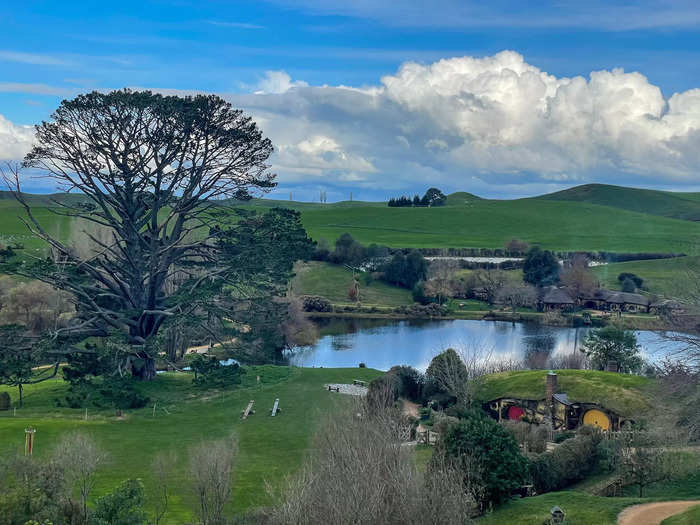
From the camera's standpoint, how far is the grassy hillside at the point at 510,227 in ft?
457

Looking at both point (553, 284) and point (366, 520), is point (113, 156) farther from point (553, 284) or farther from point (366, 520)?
point (553, 284)

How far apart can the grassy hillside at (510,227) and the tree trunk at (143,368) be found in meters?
95.7

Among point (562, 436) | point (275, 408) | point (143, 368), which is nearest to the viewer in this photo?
point (562, 436)

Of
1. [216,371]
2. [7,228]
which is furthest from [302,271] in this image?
[216,371]


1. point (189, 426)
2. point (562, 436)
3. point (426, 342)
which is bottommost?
point (426, 342)

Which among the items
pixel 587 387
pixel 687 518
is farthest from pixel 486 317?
pixel 687 518

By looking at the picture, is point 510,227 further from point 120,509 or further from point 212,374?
point 120,509

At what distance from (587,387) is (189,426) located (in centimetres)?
2315

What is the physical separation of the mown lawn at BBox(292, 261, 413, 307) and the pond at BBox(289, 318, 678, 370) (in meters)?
10.5

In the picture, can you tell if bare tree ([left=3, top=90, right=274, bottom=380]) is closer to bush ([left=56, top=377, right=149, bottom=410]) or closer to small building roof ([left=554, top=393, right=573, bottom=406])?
bush ([left=56, top=377, right=149, bottom=410])

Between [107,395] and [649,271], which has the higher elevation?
[649,271]

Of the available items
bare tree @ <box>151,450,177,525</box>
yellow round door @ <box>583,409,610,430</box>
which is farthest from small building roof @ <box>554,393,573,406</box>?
bare tree @ <box>151,450,177,525</box>

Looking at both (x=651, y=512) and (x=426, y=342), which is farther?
(x=426, y=342)

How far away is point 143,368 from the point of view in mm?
41906
